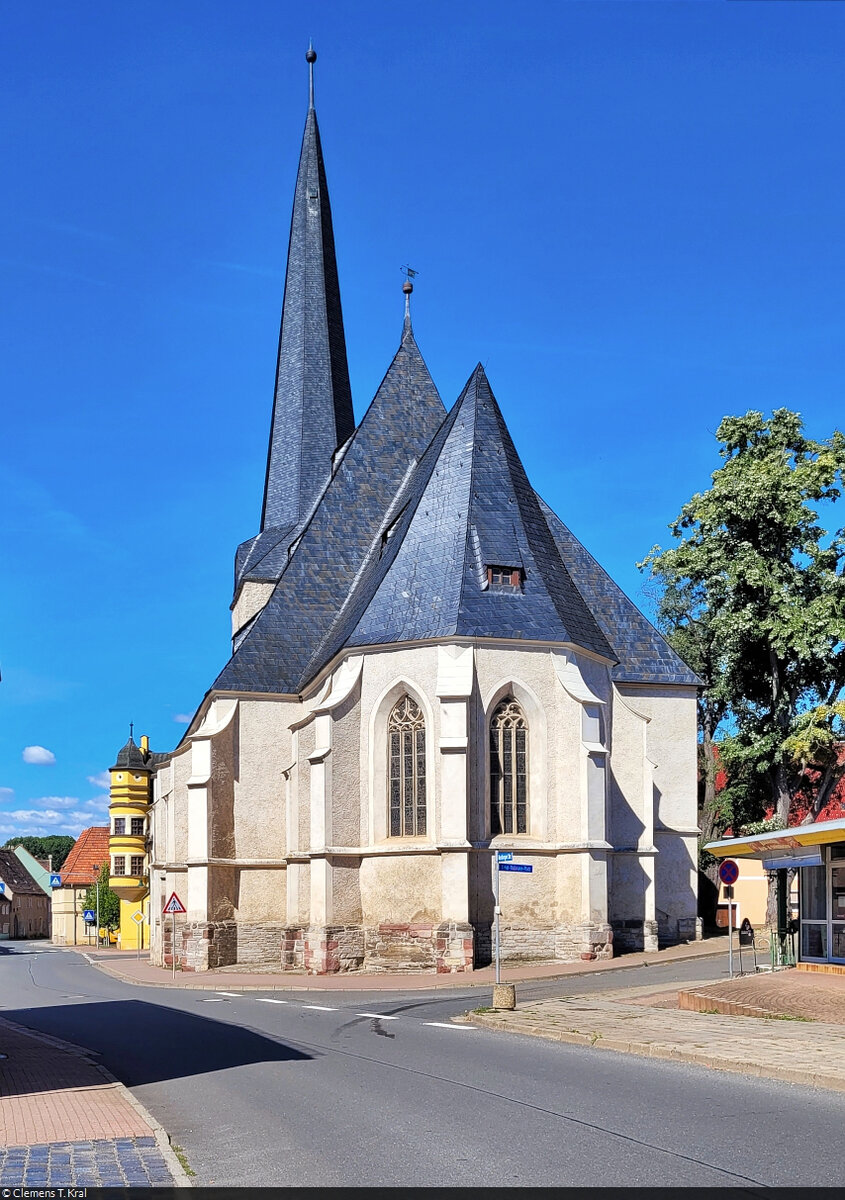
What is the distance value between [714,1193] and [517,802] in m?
25.0

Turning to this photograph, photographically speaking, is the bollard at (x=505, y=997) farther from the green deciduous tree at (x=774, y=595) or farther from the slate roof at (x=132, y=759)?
the slate roof at (x=132, y=759)

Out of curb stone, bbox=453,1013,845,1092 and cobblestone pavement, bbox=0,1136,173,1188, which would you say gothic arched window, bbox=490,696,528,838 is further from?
cobblestone pavement, bbox=0,1136,173,1188

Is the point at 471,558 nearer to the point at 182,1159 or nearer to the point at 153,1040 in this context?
the point at 153,1040

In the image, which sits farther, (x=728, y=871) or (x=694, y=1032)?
(x=728, y=871)

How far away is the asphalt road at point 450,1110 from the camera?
26.5 ft

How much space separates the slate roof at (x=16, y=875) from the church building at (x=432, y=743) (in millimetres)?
77629

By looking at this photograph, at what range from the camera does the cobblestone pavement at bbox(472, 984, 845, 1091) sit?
13.0m

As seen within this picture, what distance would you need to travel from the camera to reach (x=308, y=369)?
164ft

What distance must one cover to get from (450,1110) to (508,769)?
22.1 meters

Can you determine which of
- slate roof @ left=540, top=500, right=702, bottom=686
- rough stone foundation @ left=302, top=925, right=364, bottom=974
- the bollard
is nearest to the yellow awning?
the bollard

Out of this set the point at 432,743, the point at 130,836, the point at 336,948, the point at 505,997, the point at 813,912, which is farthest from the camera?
the point at 130,836

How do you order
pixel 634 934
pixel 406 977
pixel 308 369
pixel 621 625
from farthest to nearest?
pixel 308 369
pixel 621 625
pixel 634 934
pixel 406 977

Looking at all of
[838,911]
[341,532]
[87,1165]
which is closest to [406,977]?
[838,911]

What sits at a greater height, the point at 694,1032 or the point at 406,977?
the point at 694,1032
